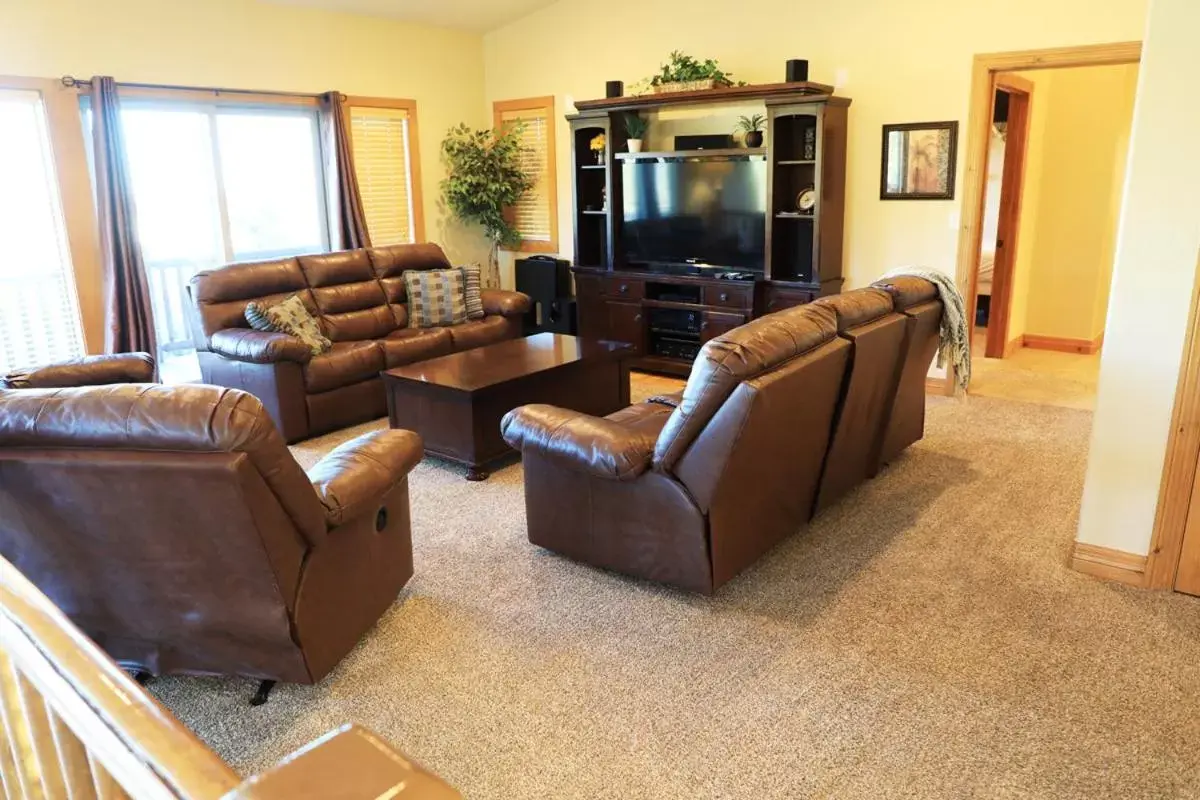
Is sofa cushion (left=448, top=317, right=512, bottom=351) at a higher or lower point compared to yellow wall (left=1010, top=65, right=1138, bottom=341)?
lower

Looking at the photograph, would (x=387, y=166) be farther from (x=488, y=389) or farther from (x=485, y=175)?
(x=488, y=389)

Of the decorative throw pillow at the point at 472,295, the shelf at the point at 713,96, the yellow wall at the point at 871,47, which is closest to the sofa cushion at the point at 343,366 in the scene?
the decorative throw pillow at the point at 472,295

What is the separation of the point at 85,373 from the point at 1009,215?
6384 millimetres

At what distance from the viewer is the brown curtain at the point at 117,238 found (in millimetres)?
5344

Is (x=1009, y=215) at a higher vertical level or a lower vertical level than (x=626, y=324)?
higher

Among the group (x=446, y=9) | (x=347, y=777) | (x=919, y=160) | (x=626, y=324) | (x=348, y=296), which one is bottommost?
(x=626, y=324)

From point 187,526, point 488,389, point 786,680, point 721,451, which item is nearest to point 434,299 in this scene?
point 488,389

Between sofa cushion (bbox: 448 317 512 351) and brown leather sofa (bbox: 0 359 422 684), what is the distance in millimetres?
3131

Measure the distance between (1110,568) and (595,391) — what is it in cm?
282

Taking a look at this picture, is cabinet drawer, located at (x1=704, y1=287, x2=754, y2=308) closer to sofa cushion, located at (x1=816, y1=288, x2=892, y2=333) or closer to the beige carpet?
sofa cushion, located at (x1=816, y1=288, x2=892, y2=333)

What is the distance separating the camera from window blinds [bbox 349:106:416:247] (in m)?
7.03

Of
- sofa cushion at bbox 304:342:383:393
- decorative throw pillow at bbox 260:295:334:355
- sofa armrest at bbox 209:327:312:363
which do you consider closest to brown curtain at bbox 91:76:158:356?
sofa armrest at bbox 209:327:312:363

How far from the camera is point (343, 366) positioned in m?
5.14

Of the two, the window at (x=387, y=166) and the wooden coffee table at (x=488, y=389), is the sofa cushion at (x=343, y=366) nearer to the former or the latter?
the wooden coffee table at (x=488, y=389)
